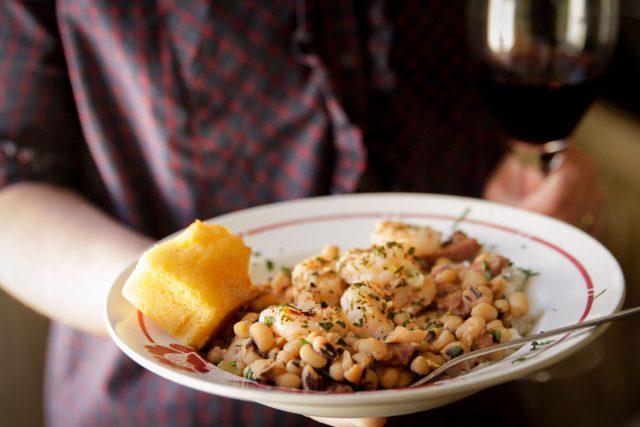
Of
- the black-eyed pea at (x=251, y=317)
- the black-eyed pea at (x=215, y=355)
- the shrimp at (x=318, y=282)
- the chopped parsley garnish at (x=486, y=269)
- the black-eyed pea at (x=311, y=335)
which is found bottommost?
the black-eyed pea at (x=215, y=355)

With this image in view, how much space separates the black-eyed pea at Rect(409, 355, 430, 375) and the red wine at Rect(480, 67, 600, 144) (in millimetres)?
486

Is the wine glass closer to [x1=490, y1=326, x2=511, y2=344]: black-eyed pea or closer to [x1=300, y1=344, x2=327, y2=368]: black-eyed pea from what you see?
[x1=490, y1=326, x2=511, y2=344]: black-eyed pea

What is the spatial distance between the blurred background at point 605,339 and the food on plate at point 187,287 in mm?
1219

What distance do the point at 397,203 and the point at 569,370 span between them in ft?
4.23

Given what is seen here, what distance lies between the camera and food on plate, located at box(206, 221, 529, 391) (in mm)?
566

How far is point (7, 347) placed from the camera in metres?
1.80

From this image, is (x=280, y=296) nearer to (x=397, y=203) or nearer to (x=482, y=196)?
(x=397, y=203)

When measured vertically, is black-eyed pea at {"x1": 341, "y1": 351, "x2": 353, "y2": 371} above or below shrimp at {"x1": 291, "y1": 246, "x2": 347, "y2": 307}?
above

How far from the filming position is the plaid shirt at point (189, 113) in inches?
44.6

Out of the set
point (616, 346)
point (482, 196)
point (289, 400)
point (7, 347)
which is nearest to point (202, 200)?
point (482, 196)

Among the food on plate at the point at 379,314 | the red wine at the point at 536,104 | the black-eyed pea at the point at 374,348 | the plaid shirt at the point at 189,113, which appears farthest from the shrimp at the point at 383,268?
the plaid shirt at the point at 189,113

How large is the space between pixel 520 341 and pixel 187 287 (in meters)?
0.31

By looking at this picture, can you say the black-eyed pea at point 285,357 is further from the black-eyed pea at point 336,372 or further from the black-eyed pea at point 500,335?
the black-eyed pea at point 500,335

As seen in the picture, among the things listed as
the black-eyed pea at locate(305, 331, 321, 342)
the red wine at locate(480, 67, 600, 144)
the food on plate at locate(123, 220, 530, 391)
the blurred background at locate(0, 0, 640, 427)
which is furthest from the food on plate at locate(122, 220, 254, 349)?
the blurred background at locate(0, 0, 640, 427)
